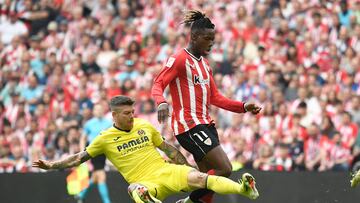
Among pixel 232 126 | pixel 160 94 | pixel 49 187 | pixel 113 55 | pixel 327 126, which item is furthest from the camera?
pixel 113 55

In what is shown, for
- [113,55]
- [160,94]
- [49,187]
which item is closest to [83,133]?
[49,187]

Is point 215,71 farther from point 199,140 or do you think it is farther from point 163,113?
point 163,113

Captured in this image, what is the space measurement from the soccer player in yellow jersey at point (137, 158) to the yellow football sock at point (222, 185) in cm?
26

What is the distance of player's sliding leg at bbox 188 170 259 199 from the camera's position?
1016cm

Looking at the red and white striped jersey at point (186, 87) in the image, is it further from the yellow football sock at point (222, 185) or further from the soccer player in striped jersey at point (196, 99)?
the yellow football sock at point (222, 185)

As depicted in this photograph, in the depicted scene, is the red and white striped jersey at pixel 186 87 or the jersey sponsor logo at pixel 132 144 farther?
the jersey sponsor logo at pixel 132 144

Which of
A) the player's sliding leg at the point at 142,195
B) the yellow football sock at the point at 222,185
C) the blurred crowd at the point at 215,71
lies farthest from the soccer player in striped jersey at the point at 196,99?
the blurred crowd at the point at 215,71

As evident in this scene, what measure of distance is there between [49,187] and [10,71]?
5.97 meters

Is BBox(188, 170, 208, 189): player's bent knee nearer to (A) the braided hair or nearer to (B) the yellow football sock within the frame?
(B) the yellow football sock

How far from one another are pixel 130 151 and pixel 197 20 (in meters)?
1.62

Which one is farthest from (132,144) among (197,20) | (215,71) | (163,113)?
(215,71)

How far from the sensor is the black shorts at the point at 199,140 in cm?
1120

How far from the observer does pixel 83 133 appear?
55.2 ft

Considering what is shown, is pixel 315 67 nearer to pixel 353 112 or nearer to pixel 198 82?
pixel 353 112
